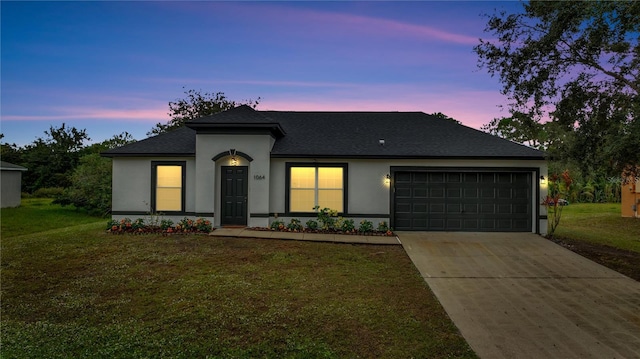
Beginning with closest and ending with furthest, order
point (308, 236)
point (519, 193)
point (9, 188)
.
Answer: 1. point (308, 236)
2. point (519, 193)
3. point (9, 188)

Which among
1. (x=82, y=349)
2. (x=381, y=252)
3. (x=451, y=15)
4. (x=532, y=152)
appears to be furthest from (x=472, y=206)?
(x=82, y=349)

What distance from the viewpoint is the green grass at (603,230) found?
36.7 feet

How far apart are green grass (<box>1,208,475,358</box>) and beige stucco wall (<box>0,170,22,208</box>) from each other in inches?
744

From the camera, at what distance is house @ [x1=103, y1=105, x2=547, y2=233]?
11758 millimetres

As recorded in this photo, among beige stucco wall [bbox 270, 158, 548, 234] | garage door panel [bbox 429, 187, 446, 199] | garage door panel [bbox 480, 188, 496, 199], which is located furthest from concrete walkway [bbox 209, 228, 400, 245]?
garage door panel [bbox 480, 188, 496, 199]

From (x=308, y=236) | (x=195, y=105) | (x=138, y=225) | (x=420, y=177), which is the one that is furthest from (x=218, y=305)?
(x=195, y=105)

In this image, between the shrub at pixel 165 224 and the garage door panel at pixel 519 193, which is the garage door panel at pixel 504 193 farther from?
the shrub at pixel 165 224

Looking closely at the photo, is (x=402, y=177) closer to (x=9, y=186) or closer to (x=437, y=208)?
(x=437, y=208)

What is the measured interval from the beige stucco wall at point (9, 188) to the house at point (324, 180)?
56.4ft

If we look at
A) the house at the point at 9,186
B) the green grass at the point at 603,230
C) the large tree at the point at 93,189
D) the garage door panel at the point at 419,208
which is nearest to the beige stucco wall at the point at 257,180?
the garage door panel at the point at 419,208

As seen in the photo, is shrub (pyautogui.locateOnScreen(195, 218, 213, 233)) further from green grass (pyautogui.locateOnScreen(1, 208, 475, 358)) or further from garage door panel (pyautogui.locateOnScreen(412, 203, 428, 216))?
garage door panel (pyautogui.locateOnScreen(412, 203, 428, 216))

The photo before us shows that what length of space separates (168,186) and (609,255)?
14.2 meters

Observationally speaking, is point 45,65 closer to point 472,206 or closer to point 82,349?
point 82,349

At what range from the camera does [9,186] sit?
2303 centimetres
